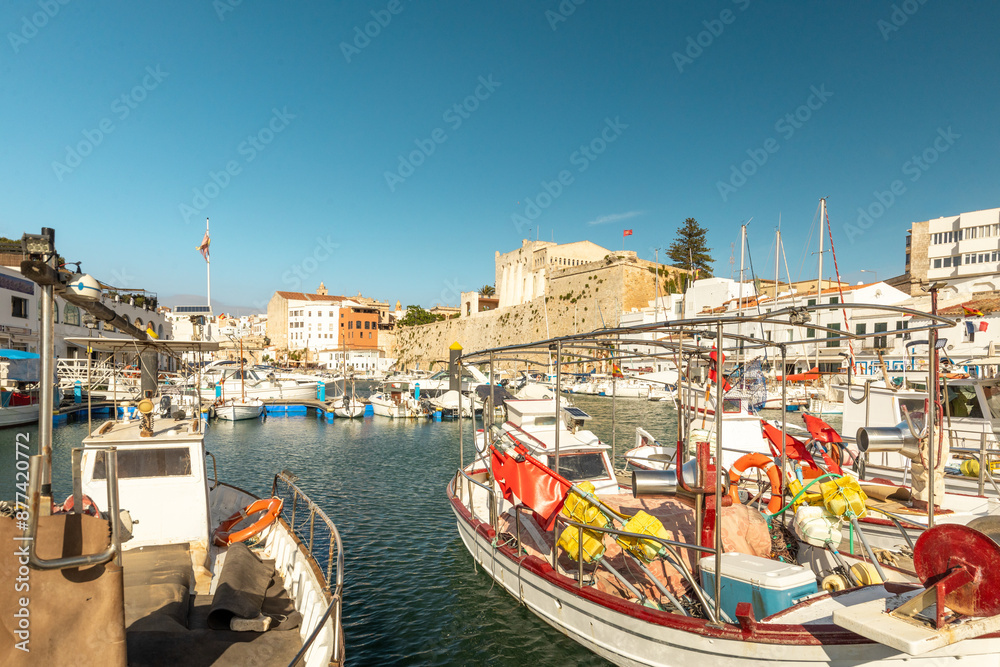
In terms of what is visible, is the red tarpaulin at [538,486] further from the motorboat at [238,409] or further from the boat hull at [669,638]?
the motorboat at [238,409]

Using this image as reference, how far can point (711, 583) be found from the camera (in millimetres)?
6203

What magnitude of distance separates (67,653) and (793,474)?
990cm

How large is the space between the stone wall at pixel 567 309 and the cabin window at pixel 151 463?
174 feet

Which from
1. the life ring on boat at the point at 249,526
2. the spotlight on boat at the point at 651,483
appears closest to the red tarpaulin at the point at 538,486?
the spotlight on boat at the point at 651,483

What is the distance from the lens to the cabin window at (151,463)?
23.9 ft

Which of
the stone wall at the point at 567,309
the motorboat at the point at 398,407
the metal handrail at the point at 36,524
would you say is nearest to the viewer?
the metal handrail at the point at 36,524

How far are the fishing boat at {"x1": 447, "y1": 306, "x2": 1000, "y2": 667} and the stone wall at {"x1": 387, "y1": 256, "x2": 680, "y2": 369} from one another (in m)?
51.1

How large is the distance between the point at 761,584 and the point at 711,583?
0.60m

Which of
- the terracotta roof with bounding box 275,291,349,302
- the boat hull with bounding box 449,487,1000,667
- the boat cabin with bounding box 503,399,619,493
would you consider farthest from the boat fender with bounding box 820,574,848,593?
the terracotta roof with bounding box 275,291,349,302

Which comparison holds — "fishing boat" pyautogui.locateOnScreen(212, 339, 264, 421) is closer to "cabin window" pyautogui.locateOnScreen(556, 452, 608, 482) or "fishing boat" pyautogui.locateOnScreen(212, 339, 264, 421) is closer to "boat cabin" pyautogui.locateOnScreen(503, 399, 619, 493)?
"boat cabin" pyautogui.locateOnScreen(503, 399, 619, 493)

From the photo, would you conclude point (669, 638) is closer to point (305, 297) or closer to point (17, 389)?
point (17, 389)

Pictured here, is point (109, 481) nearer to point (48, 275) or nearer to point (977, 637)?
point (48, 275)

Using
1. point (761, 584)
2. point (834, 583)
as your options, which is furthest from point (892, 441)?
point (761, 584)

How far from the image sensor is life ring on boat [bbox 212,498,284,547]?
811 cm
